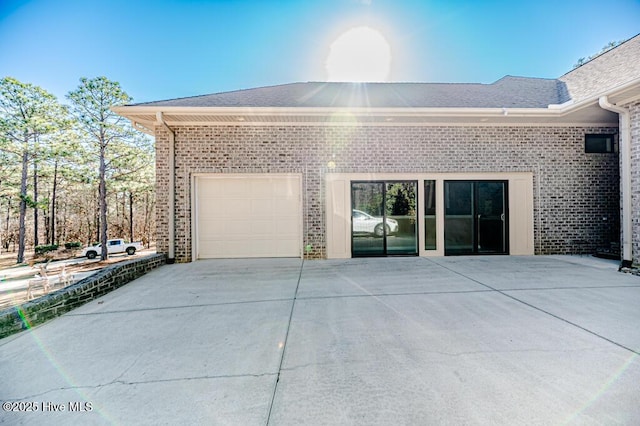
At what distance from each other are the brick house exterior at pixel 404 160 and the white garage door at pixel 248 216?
18 centimetres

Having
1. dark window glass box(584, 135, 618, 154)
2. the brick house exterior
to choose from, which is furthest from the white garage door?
dark window glass box(584, 135, 618, 154)

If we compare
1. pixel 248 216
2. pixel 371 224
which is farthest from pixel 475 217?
pixel 248 216

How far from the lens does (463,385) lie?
2035mm

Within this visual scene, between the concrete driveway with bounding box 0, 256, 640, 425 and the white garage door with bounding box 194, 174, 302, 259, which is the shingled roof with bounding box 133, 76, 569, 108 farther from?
the concrete driveway with bounding box 0, 256, 640, 425

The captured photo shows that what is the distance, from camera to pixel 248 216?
7094mm

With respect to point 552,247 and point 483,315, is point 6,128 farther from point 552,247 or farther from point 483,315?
point 552,247

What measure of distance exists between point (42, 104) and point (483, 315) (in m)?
21.4

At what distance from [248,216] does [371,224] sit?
3.00 metres

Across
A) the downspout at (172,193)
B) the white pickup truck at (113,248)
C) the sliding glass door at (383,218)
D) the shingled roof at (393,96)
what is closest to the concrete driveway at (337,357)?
the downspout at (172,193)

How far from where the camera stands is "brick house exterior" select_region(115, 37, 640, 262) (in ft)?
22.1

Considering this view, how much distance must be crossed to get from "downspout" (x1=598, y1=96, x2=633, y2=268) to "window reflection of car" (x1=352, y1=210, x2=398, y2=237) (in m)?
4.32

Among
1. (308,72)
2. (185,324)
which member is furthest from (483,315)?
(308,72)

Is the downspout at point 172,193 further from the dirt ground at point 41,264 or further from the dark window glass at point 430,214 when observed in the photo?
the dirt ground at point 41,264

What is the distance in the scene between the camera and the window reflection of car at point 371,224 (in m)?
7.02
